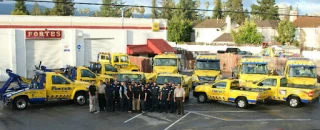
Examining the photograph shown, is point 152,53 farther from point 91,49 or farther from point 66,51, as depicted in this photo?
point 66,51

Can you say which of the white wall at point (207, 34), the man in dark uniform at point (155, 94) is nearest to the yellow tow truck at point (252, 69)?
the man in dark uniform at point (155, 94)

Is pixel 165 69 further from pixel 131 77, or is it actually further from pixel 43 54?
pixel 43 54

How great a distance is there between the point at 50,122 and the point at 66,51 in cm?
1919

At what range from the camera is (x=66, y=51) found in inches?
1372

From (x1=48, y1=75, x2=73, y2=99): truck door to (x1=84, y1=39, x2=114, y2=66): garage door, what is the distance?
16393 millimetres

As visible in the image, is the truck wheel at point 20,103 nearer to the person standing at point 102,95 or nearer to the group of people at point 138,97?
the group of people at point 138,97

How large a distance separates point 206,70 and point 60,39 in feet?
50.0

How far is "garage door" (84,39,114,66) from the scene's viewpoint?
36219 millimetres

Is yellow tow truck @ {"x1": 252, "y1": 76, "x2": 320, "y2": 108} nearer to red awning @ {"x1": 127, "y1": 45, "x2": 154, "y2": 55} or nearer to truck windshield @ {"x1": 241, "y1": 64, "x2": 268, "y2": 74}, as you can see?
truck windshield @ {"x1": 241, "y1": 64, "x2": 268, "y2": 74}

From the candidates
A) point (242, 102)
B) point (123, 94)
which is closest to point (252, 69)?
point (242, 102)

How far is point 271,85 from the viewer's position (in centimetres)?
2075

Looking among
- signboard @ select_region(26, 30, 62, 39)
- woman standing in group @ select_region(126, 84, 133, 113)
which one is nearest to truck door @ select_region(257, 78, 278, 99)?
woman standing in group @ select_region(126, 84, 133, 113)

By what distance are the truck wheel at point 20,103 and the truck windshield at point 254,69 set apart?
43.3ft

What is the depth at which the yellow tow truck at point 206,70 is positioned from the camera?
24.7 m
